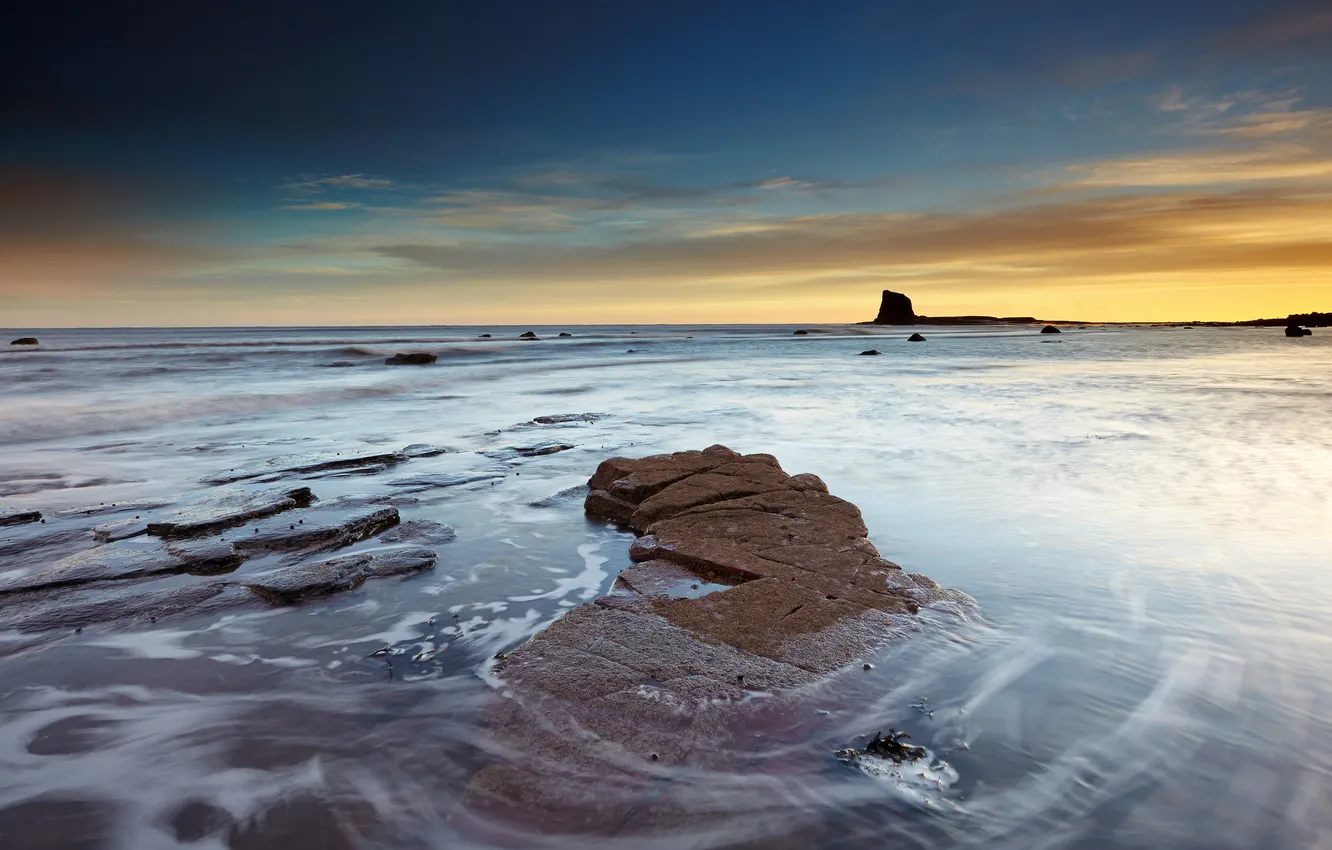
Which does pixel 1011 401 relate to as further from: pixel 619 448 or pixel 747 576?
pixel 747 576

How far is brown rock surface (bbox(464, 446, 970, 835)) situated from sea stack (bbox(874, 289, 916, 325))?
14139 cm

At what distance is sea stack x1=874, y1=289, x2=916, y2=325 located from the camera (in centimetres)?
13812

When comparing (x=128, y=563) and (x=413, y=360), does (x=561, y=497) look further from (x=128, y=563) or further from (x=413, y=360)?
(x=413, y=360)

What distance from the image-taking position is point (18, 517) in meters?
5.85

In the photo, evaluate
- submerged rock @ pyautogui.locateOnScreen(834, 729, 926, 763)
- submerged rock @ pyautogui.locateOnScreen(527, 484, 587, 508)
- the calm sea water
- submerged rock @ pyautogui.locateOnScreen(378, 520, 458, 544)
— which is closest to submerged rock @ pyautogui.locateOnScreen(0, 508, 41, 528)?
the calm sea water

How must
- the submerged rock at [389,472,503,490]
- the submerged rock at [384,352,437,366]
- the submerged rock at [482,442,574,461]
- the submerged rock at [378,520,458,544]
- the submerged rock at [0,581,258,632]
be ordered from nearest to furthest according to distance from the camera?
the submerged rock at [0,581,258,632] → the submerged rock at [378,520,458,544] → the submerged rock at [389,472,503,490] → the submerged rock at [482,442,574,461] → the submerged rock at [384,352,437,366]

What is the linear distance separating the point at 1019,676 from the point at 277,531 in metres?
4.88

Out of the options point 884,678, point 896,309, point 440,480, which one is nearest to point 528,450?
point 440,480

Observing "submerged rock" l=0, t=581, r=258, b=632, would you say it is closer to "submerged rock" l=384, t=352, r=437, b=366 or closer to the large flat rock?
the large flat rock

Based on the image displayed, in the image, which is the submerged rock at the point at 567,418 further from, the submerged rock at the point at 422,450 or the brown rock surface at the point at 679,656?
the brown rock surface at the point at 679,656

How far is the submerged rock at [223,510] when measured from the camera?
5301 mm

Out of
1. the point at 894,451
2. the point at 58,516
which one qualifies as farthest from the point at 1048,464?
the point at 58,516

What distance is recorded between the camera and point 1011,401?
52.3 ft

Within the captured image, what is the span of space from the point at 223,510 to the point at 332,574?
6.36 feet
